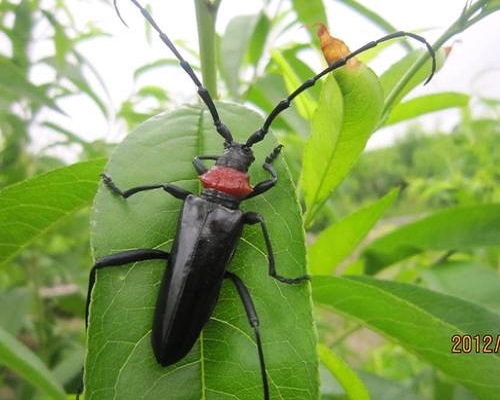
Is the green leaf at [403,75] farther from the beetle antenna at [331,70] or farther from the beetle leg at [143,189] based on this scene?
the beetle leg at [143,189]

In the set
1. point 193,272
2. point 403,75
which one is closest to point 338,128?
point 403,75

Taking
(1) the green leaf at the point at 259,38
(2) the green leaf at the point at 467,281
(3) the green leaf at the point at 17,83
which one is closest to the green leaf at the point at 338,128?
(2) the green leaf at the point at 467,281

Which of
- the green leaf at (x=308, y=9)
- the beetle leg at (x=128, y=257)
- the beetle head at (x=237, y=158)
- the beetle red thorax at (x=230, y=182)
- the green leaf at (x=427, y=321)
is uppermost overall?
the green leaf at (x=308, y=9)

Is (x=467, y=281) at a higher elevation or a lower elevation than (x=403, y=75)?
lower

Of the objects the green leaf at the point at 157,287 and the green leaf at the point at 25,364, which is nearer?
the green leaf at the point at 157,287

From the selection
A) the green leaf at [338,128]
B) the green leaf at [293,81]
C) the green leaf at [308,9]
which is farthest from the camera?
the green leaf at [308,9]

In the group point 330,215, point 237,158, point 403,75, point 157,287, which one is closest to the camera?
point 157,287

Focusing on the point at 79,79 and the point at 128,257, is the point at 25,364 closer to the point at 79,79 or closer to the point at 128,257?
the point at 128,257
